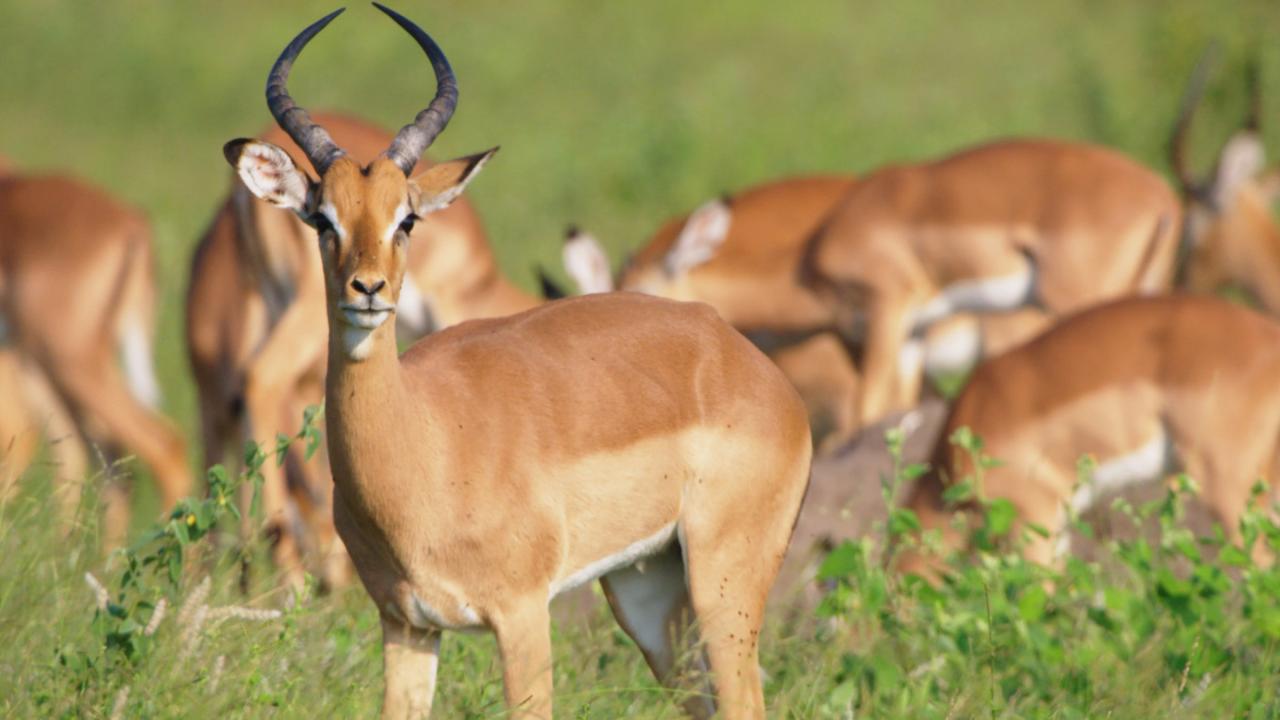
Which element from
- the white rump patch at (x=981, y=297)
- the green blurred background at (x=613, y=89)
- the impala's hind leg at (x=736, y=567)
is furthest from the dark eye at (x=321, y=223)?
the green blurred background at (x=613, y=89)

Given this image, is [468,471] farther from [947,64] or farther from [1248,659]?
[947,64]

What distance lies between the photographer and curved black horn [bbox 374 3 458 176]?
12.3 ft

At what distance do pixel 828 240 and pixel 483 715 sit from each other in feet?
22.5

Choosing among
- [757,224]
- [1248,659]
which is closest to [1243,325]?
[1248,659]

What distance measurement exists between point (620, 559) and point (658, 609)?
0.35 metres

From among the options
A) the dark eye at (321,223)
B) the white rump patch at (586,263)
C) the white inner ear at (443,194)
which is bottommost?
the white rump patch at (586,263)

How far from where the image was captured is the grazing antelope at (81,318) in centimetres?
977

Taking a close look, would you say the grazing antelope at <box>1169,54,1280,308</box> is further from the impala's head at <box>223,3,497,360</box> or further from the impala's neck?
the impala's neck

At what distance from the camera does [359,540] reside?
3752 mm

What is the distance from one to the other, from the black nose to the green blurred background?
929 cm

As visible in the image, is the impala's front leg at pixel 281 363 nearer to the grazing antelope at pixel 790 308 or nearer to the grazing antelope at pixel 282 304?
the grazing antelope at pixel 282 304

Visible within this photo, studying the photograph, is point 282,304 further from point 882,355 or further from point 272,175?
point 272,175

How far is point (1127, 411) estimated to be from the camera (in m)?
7.29

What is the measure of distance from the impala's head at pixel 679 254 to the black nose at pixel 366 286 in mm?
6474
